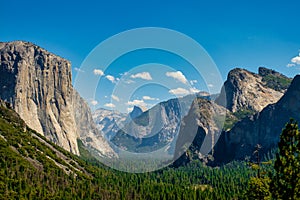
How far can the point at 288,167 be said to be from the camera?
3100 centimetres

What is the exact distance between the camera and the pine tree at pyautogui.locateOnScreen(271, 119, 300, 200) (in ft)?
99.4

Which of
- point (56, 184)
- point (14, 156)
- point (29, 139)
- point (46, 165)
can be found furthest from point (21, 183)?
point (29, 139)

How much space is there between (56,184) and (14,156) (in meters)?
25.1

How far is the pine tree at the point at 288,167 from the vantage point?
99.4 feet

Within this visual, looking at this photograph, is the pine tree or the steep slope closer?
the pine tree

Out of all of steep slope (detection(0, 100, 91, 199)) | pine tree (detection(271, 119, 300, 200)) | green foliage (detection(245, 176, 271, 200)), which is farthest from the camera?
steep slope (detection(0, 100, 91, 199))

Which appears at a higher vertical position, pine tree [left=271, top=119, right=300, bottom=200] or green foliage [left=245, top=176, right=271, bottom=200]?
pine tree [left=271, top=119, right=300, bottom=200]

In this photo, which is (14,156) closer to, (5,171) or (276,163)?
(5,171)

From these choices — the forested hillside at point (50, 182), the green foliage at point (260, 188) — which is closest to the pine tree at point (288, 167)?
the green foliage at point (260, 188)

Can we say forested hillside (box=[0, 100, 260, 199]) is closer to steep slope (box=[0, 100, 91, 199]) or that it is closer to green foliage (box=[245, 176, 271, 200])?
steep slope (box=[0, 100, 91, 199])

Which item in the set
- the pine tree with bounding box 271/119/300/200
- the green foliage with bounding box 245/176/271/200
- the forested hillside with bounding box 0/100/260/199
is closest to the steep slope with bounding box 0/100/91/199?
the forested hillside with bounding box 0/100/260/199

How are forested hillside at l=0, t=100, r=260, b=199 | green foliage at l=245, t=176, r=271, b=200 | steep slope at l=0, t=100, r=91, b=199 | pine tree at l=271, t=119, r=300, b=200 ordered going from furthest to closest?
forested hillside at l=0, t=100, r=260, b=199 < steep slope at l=0, t=100, r=91, b=199 < green foliage at l=245, t=176, r=271, b=200 < pine tree at l=271, t=119, r=300, b=200

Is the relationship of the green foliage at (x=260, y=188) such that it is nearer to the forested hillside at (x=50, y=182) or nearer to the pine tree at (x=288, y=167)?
the pine tree at (x=288, y=167)

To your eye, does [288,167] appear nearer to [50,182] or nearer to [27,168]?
[50,182]
